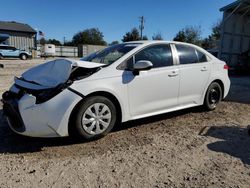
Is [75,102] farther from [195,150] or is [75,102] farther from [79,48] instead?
[79,48]

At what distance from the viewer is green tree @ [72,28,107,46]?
256ft

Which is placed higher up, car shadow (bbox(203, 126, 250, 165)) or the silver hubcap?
the silver hubcap

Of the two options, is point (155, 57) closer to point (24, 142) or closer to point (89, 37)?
point (24, 142)

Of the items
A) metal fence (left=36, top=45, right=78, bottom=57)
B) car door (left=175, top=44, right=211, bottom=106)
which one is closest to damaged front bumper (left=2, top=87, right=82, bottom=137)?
car door (left=175, top=44, right=211, bottom=106)

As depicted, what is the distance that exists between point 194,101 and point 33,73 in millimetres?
3139

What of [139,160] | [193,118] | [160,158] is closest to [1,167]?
[139,160]

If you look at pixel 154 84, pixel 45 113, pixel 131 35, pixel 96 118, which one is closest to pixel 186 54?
pixel 154 84

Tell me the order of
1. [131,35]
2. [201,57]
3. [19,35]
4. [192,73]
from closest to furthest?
[192,73] < [201,57] < [19,35] < [131,35]

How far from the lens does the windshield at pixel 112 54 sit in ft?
14.7

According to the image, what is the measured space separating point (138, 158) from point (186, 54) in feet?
8.56

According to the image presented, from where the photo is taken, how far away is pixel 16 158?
11.3ft

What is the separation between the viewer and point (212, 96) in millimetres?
5797

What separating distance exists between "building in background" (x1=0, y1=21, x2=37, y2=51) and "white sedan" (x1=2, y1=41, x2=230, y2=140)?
119 feet

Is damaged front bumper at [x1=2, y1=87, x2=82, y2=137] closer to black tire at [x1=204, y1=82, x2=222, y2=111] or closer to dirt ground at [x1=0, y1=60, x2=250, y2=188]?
dirt ground at [x1=0, y1=60, x2=250, y2=188]
